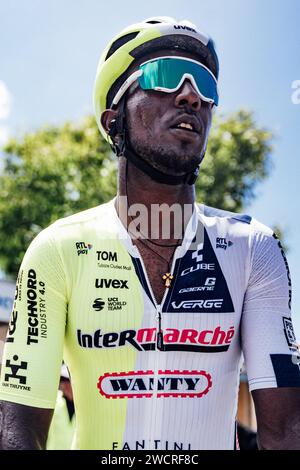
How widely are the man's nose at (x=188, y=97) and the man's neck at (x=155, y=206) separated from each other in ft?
1.51

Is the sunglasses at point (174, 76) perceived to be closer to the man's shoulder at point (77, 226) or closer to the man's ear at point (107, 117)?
the man's ear at point (107, 117)

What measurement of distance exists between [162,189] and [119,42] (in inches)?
38.8

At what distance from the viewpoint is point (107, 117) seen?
3.81 metres

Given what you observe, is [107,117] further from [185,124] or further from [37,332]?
[37,332]

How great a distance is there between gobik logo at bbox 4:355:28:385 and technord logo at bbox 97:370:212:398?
0.40 meters

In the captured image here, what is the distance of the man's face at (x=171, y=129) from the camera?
10.7 ft

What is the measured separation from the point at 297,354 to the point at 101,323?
1004 millimetres

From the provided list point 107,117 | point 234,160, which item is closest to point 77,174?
point 234,160

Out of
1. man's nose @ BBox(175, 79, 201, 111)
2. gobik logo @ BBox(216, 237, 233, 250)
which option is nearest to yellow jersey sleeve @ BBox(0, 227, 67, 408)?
gobik logo @ BBox(216, 237, 233, 250)

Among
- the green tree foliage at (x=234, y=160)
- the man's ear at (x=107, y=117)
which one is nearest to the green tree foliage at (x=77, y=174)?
the green tree foliage at (x=234, y=160)
